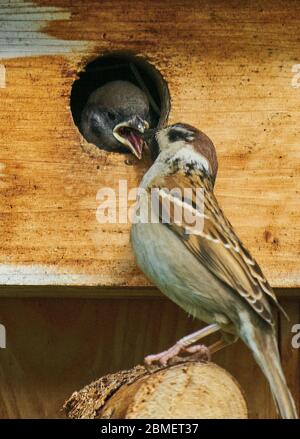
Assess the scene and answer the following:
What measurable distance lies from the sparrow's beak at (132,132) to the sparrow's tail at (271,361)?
520mm

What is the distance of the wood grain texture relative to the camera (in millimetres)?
2414

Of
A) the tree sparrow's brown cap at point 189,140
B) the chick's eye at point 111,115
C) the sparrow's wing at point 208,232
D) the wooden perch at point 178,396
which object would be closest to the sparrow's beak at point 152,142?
the tree sparrow's brown cap at point 189,140

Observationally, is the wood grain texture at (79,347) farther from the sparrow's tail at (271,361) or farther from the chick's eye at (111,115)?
the sparrow's tail at (271,361)

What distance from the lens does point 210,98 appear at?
2.10 meters

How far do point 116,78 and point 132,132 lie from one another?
14.4 inches

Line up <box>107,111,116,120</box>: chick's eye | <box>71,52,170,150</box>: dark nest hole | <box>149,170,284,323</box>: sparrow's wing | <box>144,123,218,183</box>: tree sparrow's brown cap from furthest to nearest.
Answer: <box>107,111,116,120</box>: chick's eye, <box>71,52,170,150</box>: dark nest hole, <box>144,123,218,183</box>: tree sparrow's brown cap, <box>149,170,284,323</box>: sparrow's wing

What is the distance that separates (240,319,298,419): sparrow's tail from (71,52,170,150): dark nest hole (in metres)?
0.54

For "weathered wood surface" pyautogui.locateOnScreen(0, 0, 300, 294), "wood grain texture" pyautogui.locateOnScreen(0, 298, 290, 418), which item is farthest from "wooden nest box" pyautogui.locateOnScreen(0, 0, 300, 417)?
"wood grain texture" pyautogui.locateOnScreen(0, 298, 290, 418)

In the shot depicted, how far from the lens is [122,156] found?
82.5 inches

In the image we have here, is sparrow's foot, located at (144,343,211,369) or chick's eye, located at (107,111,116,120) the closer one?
sparrow's foot, located at (144,343,211,369)

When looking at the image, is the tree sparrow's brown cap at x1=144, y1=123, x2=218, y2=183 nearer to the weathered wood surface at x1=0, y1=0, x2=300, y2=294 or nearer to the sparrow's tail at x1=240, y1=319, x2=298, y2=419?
the weathered wood surface at x1=0, y1=0, x2=300, y2=294

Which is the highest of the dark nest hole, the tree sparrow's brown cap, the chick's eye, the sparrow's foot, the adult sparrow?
the dark nest hole

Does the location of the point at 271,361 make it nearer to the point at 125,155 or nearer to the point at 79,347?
the point at 125,155

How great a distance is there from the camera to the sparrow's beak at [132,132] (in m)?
2.21
